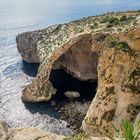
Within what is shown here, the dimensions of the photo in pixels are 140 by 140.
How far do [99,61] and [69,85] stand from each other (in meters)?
22.8

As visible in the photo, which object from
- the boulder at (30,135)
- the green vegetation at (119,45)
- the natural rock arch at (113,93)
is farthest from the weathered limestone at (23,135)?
the green vegetation at (119,45)

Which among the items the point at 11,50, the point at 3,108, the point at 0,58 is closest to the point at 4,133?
the point at 3,108

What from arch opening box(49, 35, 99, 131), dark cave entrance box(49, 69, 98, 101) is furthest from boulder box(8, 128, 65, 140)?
dark cave entrance box(49, 69, 98, 101)

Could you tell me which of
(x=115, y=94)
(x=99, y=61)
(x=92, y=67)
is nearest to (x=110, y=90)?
(x=115, y=94)

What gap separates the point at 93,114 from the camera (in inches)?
2349

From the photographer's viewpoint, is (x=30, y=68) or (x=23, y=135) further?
(x=30, y=68)

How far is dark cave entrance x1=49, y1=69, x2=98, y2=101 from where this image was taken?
79812 millimetres

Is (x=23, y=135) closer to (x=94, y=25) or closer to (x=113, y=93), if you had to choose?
(x=113, y=93)

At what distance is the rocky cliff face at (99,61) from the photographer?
2246 inches

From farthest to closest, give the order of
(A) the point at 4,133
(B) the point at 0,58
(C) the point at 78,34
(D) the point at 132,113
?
(B) the point at 0,58
(C) the point at 78,34
(D) the point at 132,113
(A) the point at 4,133

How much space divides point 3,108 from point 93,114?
909 inches

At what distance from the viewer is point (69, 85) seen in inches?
3415

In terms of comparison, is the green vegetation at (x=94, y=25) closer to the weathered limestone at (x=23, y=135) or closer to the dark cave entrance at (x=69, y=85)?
the dark cave entrance at (x=69, y=85)

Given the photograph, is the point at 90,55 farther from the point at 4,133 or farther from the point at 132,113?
the point at 4,133
